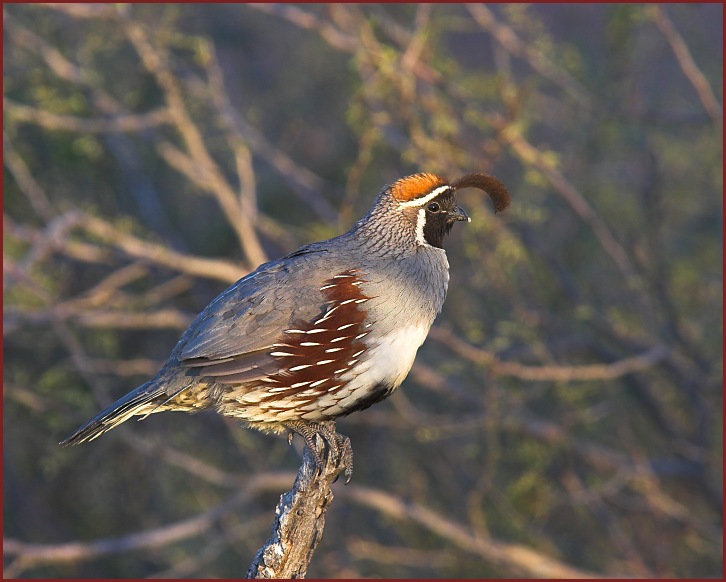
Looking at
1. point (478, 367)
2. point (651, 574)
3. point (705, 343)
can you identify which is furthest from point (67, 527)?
point (705, 343)

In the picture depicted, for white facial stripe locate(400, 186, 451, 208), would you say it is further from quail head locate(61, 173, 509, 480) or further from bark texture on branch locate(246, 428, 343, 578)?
bark texture on branch locate(246, 428, 343, 578)

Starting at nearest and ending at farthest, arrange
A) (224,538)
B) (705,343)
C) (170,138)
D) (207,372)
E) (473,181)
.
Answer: (207,372) < (473,181) < (224,538) < (705,343) < (170,138)

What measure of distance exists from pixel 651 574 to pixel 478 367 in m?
2.31

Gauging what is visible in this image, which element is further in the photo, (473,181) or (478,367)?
(478,367)

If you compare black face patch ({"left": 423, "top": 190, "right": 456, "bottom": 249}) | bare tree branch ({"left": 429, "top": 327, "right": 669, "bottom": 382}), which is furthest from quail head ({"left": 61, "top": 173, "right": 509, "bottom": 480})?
bare tree branch ({"left": 429, "top": 327, "right": 669, "bottom": 382})

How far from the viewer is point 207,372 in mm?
4480

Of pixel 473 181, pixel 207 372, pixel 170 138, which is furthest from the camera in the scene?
pixel 170 138

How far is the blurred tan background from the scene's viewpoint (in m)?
7.44

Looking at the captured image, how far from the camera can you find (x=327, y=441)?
178 inches

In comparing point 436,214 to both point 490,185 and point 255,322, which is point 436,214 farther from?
point 255,322

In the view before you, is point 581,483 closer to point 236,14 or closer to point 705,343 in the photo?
point 705,343

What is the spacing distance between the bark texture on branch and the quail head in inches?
7.2

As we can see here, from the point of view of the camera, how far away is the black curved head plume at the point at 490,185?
4789mm

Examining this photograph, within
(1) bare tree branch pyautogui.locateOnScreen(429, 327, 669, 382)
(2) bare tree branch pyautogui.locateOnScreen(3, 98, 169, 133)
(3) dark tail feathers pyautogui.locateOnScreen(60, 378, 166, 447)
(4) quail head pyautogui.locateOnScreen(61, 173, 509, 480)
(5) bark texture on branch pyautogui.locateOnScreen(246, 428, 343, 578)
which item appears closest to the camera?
(5) bark texture on branch pyautogui.locateOnScreen(246, 428, 343, 578)
